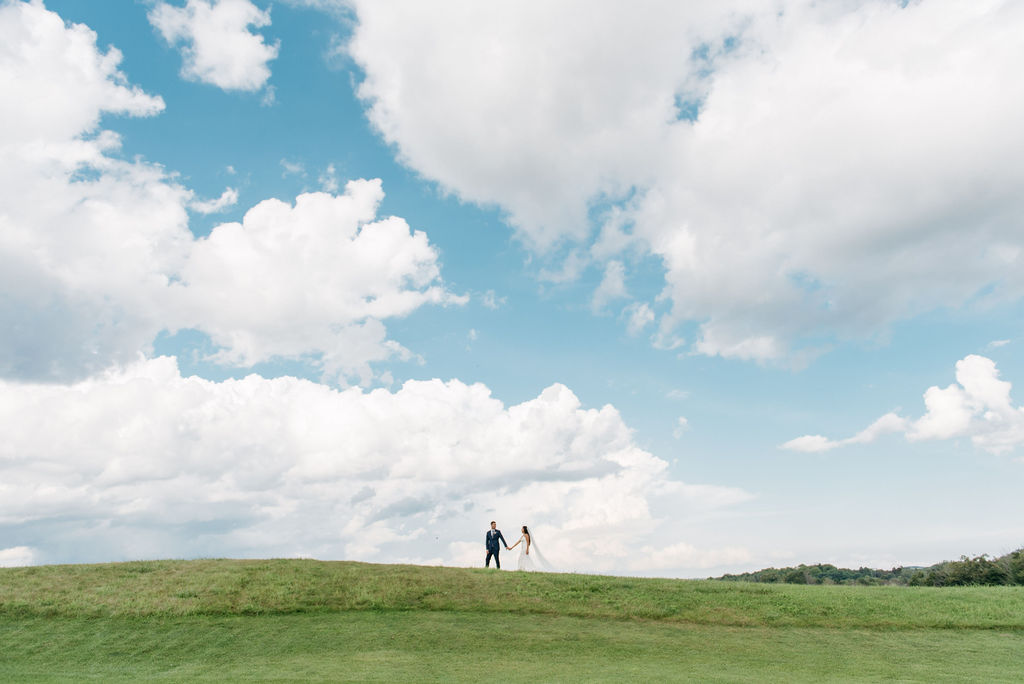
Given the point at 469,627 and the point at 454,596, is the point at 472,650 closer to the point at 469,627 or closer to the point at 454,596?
the point at 469,627

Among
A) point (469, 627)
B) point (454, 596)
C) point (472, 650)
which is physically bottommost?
point (472, 650)

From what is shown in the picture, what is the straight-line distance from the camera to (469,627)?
23.2 metres

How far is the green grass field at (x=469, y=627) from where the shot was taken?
19047mm

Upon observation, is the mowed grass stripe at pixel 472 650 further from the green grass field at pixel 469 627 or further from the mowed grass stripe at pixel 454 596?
the mowed grass stripe at pixel 454 596

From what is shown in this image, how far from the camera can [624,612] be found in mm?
26016

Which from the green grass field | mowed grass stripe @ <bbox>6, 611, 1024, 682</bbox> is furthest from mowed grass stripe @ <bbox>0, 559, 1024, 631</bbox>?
mowed grass stripe @ <bbox>6, 611, 1024, 682</bbox>

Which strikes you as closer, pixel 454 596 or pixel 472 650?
pixel 472 650

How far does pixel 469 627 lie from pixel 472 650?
2555 millimetres

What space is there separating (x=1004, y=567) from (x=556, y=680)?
59.7m

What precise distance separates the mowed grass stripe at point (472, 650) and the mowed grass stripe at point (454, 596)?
83cm

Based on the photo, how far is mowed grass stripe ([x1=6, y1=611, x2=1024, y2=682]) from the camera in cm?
1834

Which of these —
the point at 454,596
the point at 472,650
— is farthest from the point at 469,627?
the point at 454,596

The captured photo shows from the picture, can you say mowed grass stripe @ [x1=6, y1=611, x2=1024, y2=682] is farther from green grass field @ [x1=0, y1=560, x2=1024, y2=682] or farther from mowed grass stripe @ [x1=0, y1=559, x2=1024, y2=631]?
mowed grass stripe @ [x1=0, y1=559, x2=1024, y2=631]

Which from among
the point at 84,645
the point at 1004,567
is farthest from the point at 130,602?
the point at 1004,567
